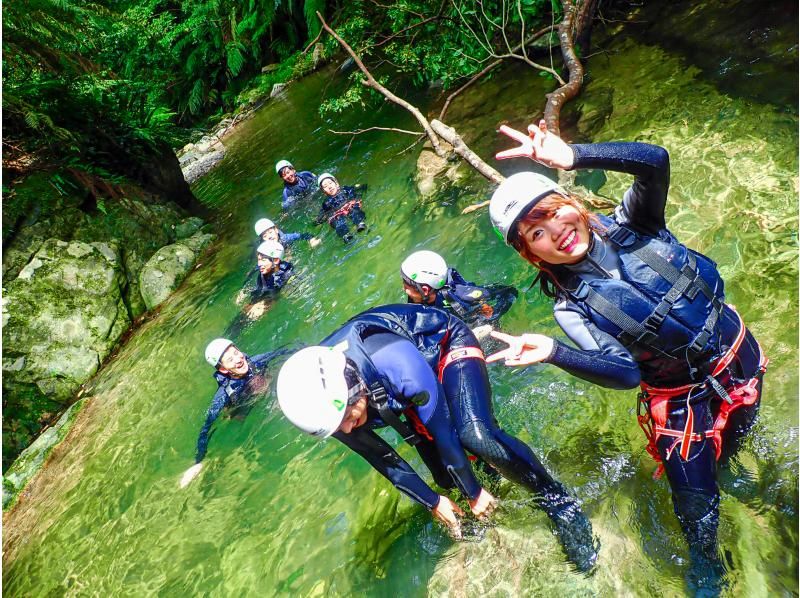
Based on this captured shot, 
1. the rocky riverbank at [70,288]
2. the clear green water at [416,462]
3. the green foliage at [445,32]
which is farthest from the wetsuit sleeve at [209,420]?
the green foliage at [445,32]

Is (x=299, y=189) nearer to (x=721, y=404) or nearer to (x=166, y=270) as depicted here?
(x=166, y=270)

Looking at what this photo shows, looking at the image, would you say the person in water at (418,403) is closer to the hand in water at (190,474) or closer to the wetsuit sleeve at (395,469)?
the wetsuit sleeve at (395,469)

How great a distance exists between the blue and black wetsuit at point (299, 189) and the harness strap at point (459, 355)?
9187 mm

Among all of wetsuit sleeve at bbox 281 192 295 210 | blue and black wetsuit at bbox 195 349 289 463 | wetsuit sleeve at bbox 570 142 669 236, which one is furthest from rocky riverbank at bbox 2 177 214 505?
wetsuit sleeve at bbox 570 142 669 236

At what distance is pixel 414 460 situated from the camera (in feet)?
15.8

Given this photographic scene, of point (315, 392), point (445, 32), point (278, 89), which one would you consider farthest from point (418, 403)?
point (278, 89)

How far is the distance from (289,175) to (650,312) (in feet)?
33.4

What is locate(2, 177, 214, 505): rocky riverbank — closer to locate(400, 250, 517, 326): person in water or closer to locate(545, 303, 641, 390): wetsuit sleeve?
locate(400, 250, 517, 326): person in water

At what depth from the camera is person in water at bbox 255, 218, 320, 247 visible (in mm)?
9547

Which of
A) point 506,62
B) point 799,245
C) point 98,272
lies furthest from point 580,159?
point 98,272

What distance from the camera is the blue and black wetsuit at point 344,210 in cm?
941

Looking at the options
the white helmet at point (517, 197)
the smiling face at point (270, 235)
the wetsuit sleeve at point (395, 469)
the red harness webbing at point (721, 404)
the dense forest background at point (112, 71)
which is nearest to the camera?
the white helmet at point (517, 197)

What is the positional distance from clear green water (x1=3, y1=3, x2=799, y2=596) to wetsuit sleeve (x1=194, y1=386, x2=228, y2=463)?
16cm

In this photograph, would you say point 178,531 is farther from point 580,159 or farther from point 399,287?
point 580,159
